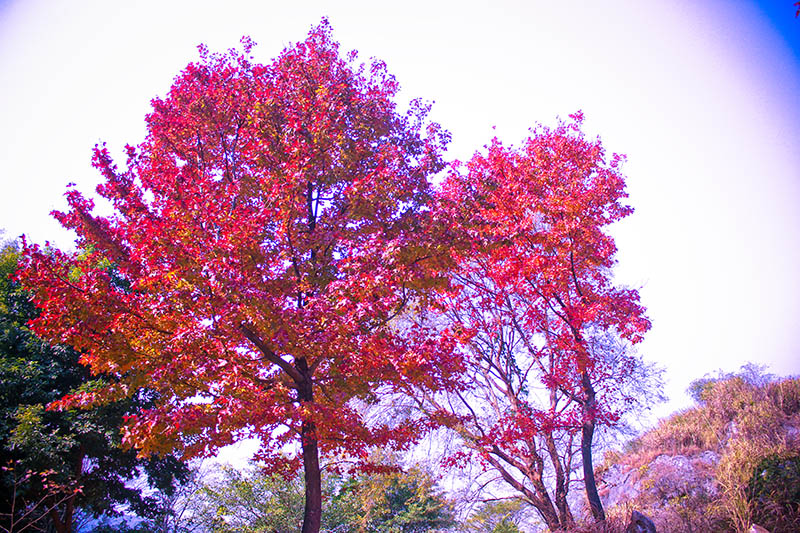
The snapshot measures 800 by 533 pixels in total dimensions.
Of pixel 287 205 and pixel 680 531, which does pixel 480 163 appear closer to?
pixel 287 205

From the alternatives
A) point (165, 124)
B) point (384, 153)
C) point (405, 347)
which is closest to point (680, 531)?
point (405, 347)

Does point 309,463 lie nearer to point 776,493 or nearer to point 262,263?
point 262,263

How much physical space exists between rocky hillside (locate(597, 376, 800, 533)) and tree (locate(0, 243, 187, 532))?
1425 cm

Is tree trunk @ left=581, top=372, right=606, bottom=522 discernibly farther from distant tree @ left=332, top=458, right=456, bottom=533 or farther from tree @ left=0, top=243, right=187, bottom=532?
tree @ left=0, top=243, right=187, bottom=532

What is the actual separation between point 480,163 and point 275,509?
13.7 meters

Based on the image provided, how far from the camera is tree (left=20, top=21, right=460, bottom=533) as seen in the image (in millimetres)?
7047

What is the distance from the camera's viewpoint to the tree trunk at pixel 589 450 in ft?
33.7

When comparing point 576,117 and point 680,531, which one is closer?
point 680,531

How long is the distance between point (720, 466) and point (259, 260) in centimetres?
1171

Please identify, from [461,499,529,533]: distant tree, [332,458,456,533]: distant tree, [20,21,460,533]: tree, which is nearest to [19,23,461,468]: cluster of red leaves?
[20,21,460,533]: tree

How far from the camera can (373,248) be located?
793cm

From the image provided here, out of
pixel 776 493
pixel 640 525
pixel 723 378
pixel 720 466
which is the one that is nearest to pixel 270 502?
pixel 640 525

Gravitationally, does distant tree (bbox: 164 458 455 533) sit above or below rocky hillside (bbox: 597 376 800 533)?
above

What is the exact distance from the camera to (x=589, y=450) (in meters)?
11.0
